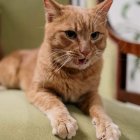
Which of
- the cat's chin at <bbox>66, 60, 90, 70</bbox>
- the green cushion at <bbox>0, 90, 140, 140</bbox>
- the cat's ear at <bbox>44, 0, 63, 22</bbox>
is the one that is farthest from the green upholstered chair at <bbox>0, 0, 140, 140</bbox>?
the cat's ear at <bbox>44, 0, 63, 22</bbox>

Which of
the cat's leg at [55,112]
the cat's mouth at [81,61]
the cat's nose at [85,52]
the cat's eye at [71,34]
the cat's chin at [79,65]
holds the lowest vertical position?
the cat's leg at [55,112]

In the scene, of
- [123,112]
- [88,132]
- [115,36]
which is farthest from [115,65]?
[88,132]

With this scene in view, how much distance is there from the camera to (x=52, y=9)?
108 cm

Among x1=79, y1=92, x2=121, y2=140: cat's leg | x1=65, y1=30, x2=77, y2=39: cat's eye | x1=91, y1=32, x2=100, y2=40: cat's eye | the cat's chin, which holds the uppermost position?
x1=65, y1=30, x2=77, y2=39: cat's eye

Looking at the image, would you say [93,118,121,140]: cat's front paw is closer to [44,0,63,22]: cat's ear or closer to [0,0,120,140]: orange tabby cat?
[0,0,120,140]: orange tabby cat

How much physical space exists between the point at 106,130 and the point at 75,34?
0.29 metres

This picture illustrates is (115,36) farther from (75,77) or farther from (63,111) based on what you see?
(63,111)

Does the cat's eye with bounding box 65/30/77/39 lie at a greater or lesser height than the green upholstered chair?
greater

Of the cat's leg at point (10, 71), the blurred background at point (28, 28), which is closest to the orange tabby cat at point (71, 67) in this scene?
the cat's leg at point (10, 71)

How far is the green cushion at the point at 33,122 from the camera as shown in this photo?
934mm

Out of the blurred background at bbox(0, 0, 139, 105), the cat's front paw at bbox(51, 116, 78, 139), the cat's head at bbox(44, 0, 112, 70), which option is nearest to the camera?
the cat's front paw at bbox(51, 116, 78, 139)

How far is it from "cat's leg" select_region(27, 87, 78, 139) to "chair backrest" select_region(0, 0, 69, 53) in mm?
471

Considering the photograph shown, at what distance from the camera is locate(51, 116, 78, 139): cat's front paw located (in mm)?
928

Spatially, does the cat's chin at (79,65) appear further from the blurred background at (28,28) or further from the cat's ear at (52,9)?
the blurred background at (28,28)
